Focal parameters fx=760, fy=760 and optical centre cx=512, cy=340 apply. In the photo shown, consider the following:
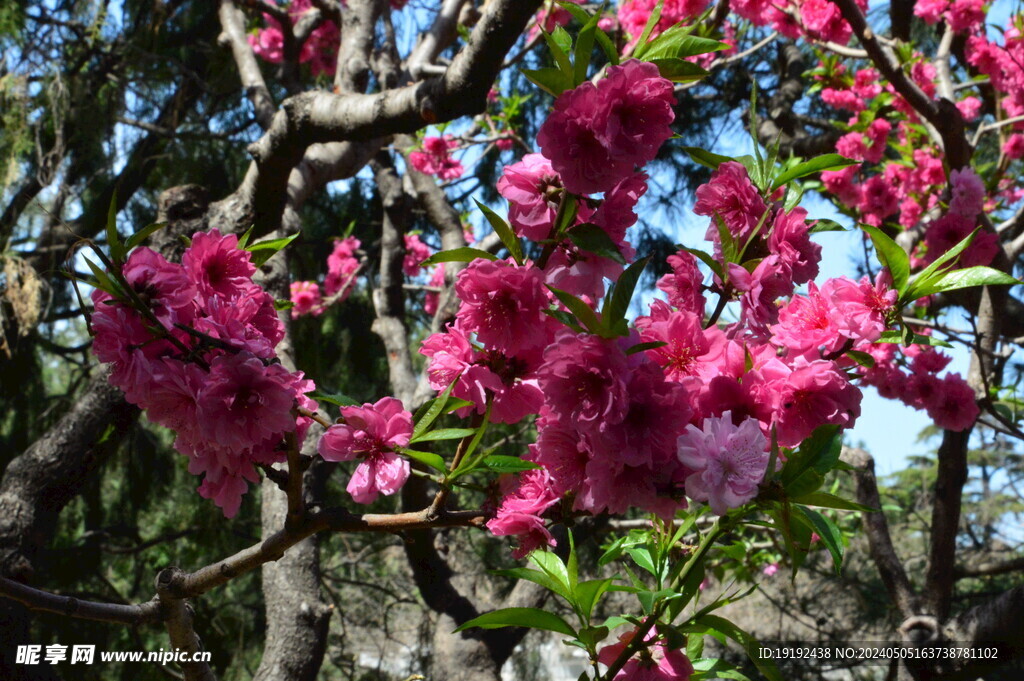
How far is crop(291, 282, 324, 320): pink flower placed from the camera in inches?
151

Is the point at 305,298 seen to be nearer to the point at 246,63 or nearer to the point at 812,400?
the point at 246,63

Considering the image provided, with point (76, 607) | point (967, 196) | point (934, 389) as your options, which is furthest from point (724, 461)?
point (967, 196)

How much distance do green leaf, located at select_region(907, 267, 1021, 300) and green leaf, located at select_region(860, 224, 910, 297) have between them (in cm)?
4

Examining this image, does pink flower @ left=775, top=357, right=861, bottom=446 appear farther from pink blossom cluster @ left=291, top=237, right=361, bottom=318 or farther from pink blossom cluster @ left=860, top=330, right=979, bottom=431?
pink blossom cluster @ left=291, top=237, right=361, bottom=318

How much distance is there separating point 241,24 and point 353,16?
0.84 meters

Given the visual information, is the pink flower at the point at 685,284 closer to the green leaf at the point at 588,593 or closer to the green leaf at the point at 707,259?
the green leaf at the point at 707,259

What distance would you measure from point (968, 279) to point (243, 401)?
0.76 m

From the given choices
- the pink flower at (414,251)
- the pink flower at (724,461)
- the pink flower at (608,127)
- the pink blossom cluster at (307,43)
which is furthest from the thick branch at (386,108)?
the pink blossom cluster at (307,43)

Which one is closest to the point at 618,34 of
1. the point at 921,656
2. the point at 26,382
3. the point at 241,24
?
the point at 241,24

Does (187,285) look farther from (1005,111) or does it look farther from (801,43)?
(801,43)

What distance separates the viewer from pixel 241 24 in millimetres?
3377

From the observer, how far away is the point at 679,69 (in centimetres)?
75

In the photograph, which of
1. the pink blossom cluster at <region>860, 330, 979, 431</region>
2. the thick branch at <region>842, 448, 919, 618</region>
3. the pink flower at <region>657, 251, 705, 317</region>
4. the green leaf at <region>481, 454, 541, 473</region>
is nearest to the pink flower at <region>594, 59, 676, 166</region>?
the pink flower at <region>657, 251, 705, 317</region>

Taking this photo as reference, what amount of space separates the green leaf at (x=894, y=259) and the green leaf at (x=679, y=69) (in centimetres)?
29
